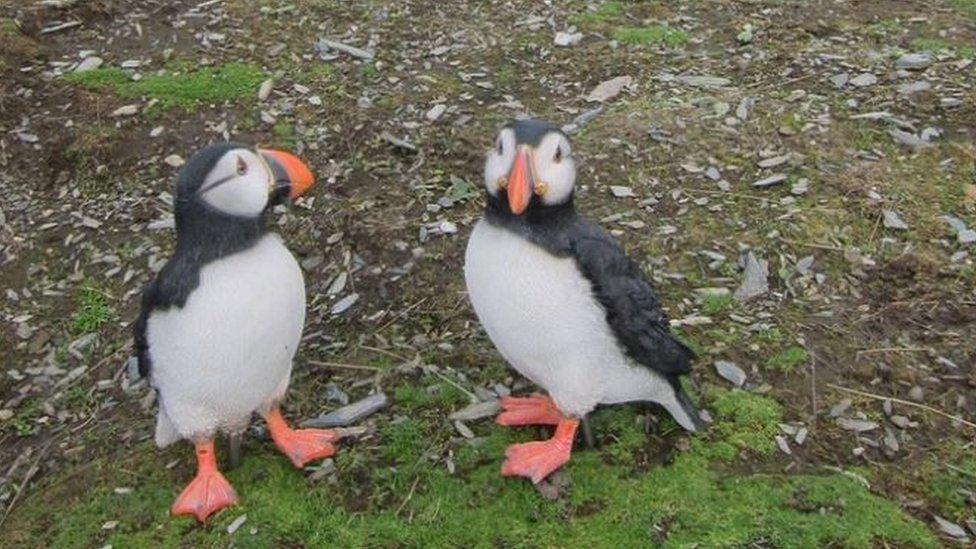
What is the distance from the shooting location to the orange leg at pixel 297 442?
12.1 feet

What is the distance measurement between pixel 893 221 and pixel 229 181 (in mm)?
3235

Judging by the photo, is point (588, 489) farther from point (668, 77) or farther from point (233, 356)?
point (668, 77)

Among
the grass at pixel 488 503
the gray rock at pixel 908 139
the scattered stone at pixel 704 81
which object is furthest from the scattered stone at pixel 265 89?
the gray rock at pixel 908 139

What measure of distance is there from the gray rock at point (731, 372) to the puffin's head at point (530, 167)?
3.81 ft

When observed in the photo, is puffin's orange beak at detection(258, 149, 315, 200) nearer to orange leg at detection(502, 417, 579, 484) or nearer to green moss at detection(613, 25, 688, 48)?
orange leg at detection(502, 417, 579, 484)

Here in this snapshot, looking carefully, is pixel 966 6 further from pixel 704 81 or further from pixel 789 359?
pixel 789 359

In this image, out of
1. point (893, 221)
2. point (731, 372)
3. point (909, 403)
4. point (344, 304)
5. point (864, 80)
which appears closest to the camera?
point (909, 403)

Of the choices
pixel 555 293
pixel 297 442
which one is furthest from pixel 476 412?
pixel 555 293

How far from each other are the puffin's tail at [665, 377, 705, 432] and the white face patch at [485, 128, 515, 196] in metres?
1.04

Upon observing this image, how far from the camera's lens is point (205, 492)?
11.6ft

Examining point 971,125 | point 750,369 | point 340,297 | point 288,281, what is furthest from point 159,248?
point 971,125

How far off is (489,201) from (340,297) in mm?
1438

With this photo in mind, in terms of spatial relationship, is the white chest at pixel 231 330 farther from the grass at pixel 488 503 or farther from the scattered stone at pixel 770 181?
the scattered stone at pixel 770 181

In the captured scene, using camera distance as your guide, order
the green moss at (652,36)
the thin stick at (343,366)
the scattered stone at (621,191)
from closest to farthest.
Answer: the thin stick at (343,366)
the scattered stone at (621,191)
the green moss at (652,36)
